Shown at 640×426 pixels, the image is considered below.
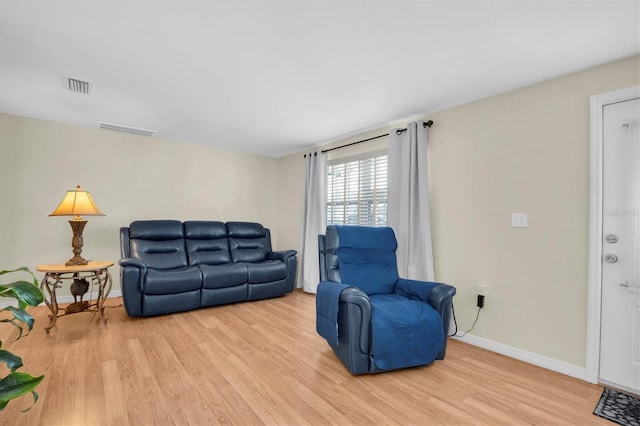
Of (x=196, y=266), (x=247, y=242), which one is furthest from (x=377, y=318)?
(x=247, y=242)

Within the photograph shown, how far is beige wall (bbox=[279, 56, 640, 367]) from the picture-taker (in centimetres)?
219

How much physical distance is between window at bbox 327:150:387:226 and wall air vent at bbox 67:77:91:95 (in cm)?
289

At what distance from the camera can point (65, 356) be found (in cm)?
227

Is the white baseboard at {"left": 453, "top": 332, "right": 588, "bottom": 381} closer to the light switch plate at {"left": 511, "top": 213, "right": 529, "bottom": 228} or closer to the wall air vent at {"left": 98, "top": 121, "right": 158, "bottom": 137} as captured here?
the light switch plate at {"left": 511, "top": 213, "right": 529, "bottom": 228}

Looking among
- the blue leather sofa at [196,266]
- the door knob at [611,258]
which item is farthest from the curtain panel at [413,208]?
the blue leather sofa at [196,266]

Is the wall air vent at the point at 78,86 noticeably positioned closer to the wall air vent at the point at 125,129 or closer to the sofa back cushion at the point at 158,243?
the wall air vent at the point at 125,129

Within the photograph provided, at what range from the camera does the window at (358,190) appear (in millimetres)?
3689

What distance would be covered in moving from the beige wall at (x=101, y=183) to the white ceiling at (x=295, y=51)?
0.59 meters

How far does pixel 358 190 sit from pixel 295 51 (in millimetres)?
2197

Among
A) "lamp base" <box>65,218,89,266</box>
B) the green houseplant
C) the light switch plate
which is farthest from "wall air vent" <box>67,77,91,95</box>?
the light switch plate

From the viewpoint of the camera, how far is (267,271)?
13.0 ft

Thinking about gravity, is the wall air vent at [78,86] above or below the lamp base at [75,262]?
above

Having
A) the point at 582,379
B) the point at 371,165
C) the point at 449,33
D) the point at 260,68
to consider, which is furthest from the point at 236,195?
the point at 582,379

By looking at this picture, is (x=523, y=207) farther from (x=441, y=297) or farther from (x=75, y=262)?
(x=75, y=262)
